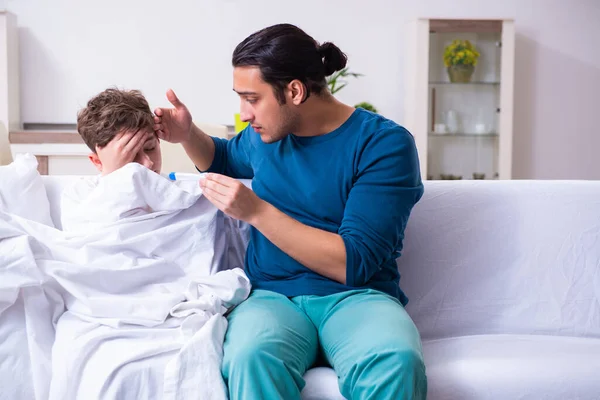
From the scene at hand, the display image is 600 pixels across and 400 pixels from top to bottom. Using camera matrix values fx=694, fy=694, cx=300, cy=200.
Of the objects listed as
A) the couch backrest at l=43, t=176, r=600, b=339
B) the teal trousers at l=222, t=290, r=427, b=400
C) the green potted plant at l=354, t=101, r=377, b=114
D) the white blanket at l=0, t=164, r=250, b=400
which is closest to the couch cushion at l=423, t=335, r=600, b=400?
the teal trousers at l=222, t=290, r=427, b=400

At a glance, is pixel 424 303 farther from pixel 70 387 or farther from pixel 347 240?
pixel 70 387

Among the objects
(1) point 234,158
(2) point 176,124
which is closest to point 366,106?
(1) point 234,158

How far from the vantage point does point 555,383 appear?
1.42m

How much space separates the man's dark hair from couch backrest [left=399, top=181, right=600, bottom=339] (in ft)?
1.62

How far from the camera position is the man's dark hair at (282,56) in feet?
5.07

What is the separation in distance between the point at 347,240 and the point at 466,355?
376mm

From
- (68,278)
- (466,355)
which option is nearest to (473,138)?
(466,355)

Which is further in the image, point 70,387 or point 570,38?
point 570,38

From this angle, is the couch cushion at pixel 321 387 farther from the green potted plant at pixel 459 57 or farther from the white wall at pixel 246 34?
the green potted plant at pixel 459 57

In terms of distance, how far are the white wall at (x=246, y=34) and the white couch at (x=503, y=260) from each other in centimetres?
340

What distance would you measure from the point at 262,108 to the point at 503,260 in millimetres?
763

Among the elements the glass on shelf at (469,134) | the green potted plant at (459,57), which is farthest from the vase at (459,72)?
the glass on shelf at (469,134)

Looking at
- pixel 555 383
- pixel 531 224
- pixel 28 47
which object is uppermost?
pixel 28 47

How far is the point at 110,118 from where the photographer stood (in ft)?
5.47
